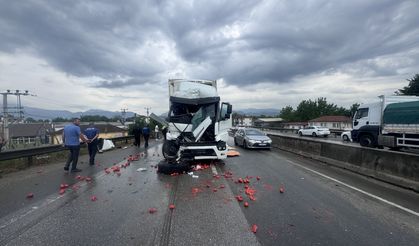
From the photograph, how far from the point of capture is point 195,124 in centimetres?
1245

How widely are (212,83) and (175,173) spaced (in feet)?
19.9

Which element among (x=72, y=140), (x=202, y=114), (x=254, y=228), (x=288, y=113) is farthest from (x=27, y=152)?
(x=288, y=113)

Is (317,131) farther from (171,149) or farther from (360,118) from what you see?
(171,149)

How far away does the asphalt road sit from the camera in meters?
4.26

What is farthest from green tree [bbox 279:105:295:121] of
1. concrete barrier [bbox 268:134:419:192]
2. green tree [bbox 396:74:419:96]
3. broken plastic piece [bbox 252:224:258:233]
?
broken plastic piece [bbox 252:224:258:233]

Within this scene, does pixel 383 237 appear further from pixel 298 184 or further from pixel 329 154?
pixel 329 154

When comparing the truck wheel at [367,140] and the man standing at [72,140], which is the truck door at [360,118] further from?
the man standing at [72,140]

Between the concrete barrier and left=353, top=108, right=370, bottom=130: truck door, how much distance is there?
4812 millimetres

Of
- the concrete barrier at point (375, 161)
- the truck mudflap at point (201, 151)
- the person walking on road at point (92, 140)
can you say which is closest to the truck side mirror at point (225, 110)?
the truck mudflap at point (201, 151)

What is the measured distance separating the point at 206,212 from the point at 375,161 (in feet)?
22.2

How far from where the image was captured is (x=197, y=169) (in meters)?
11.0

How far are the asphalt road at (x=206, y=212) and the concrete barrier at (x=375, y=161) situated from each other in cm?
49

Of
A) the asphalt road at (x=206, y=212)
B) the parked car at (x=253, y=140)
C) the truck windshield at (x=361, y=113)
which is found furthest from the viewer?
the parked car at (x=253, y=140)

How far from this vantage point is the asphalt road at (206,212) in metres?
4.26
